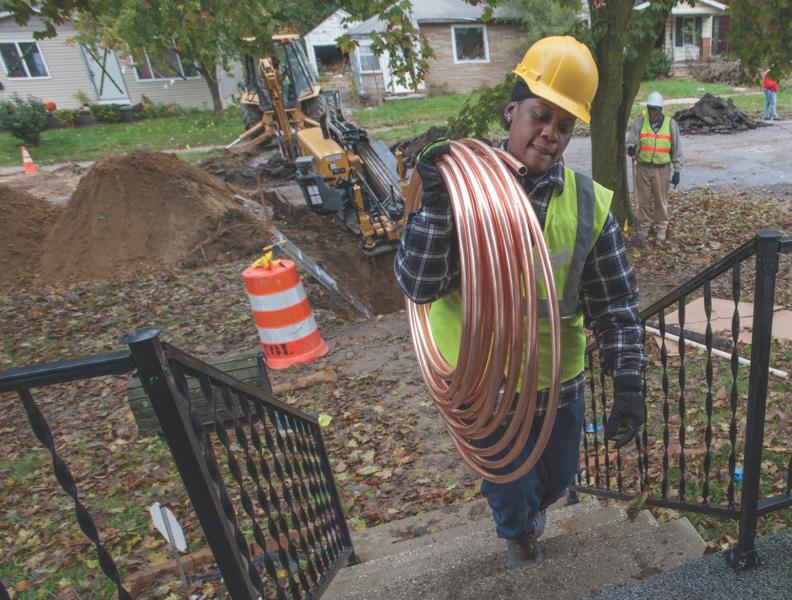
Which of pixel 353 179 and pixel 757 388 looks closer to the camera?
pixel 757 388

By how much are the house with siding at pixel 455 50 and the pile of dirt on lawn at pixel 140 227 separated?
1796 cm

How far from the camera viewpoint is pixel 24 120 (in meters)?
18.3

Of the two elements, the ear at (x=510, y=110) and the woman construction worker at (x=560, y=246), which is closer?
the woman construction worker at (x=560, y=246)

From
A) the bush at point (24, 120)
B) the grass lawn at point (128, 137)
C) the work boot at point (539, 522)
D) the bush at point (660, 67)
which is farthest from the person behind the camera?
the bush at point (660, 67)

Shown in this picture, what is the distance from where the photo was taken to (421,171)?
1.86m

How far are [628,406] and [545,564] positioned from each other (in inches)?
30.3

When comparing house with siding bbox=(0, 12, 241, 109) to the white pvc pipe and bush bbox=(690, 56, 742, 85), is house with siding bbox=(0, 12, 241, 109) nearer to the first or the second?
the white pvc pipe

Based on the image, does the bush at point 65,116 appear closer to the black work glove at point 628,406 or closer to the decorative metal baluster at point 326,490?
the decorative metal baluster at point 326,490

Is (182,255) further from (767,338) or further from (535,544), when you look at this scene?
(767,338)

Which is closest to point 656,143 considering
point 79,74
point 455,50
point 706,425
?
point 706,425

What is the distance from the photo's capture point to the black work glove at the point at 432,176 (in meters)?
1.79

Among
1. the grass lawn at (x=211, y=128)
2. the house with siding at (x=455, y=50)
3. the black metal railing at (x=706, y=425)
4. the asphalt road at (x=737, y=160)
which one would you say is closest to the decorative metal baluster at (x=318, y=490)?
the black metal railing at (x=706, y=425)

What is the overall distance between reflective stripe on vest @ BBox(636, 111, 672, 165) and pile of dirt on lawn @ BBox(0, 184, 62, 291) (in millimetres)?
9012

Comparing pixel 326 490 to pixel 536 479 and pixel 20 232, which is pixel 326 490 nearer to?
pixel 536 479
